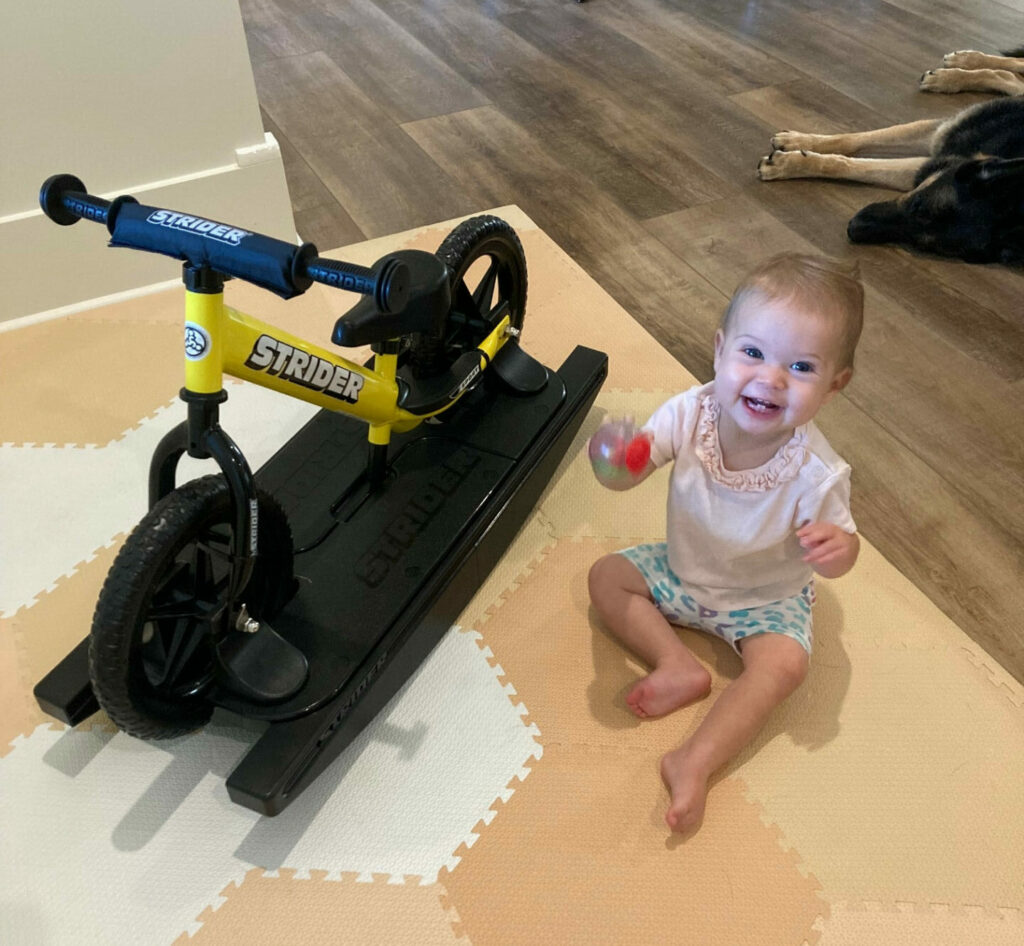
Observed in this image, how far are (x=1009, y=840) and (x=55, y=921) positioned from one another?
3.46 feet

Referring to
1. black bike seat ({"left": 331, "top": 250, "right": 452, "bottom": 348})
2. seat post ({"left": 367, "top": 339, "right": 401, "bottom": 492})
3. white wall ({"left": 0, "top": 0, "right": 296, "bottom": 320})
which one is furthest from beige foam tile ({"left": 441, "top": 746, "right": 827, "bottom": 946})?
white wall ({"left": 0, "top": 0, "right": 296, "bottom": 320})

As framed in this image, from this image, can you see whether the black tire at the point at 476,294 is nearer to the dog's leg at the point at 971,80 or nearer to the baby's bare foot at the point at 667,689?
the baby's bare foot at the point at 667,689

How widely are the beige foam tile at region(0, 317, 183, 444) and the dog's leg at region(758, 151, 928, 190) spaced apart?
1.44 m

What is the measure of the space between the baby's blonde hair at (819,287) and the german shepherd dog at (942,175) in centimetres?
118

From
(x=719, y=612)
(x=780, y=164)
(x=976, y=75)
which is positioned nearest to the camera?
(x=719, y=612)

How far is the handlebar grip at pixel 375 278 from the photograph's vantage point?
783 mm

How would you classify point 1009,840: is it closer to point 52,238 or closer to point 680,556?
point 680,556

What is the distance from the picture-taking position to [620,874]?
0.97 meters

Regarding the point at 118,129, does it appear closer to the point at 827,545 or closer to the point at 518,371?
the point at 518,371

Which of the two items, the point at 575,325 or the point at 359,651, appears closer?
the point at 359,651

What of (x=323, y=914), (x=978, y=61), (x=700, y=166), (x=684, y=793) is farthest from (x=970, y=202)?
(x=323, y=914)

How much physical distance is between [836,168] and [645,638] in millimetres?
1518

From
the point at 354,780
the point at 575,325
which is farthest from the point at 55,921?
the point at 575,325

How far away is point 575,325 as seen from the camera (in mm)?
1686
